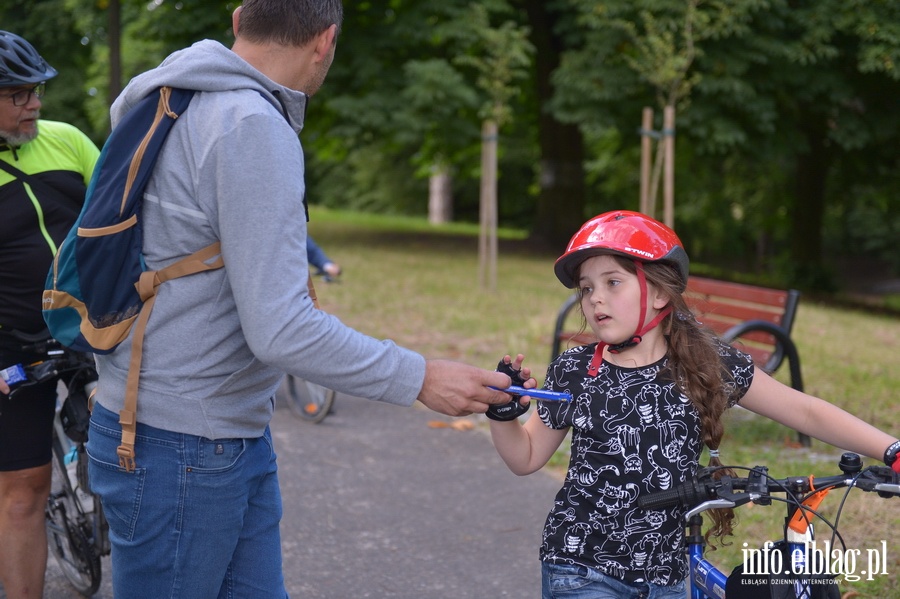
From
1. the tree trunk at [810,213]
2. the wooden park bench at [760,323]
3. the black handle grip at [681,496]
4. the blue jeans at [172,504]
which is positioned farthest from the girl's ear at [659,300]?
the tree trunk at [810,213]

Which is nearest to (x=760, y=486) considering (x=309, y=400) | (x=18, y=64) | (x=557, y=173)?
(x=18, y=64)

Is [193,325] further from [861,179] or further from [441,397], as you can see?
[861,179]

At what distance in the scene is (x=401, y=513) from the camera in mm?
5504

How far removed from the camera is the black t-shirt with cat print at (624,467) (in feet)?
8.47

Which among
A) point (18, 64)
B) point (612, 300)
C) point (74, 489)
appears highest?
point (18, 64)

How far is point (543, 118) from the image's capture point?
2195 centimetres

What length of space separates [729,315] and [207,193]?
576 centimetres

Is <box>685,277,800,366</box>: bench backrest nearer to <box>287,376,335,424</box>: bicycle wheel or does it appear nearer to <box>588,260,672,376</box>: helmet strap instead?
<box>287,376,335,424</box>: bicycle wheel

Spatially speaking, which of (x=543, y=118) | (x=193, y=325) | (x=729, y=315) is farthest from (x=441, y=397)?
(x=543, y=118)

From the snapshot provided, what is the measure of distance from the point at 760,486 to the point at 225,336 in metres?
1.24

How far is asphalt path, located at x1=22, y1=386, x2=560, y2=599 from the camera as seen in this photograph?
459cm

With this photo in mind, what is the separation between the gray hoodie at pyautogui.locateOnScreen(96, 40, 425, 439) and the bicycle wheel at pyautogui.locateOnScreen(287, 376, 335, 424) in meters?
4.90

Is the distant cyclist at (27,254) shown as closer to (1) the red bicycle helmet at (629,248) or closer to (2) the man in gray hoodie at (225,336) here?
(2) the man in gray hoodie at (225,336)

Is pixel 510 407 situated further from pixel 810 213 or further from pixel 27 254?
pixel 810 213
